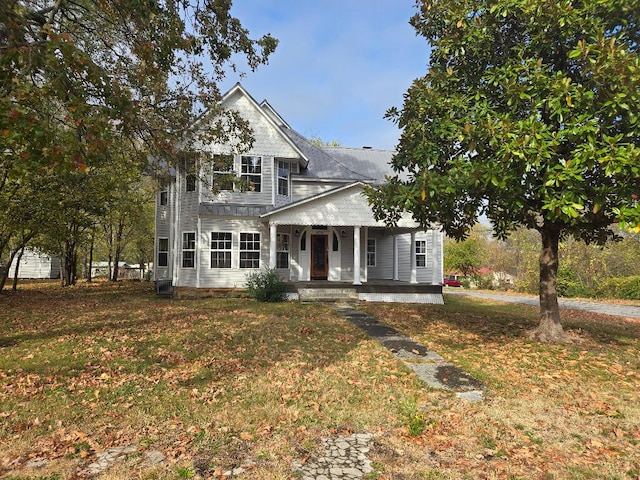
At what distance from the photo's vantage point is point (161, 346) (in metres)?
8.16

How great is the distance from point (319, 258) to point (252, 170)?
5.28 m

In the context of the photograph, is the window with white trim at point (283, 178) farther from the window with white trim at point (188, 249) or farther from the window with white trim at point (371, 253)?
the window with white trim at point (371, 253)

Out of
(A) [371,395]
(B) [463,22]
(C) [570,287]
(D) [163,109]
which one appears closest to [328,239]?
(D) [163,109]

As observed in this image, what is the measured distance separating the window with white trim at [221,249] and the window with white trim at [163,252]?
12.9 feet

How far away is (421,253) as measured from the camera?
21375 millimetres

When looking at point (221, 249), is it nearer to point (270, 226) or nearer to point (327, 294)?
point (270, 226)

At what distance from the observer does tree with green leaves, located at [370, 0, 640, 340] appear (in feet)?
20.6

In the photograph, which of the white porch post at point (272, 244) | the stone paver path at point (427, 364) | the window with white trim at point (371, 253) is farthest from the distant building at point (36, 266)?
the stone paver path at point (427, 364)

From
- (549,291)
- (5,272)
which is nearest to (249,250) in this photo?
(5,272)

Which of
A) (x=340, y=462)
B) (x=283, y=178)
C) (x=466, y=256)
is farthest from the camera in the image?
(x=466, y=256)

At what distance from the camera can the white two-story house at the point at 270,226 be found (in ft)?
54.9

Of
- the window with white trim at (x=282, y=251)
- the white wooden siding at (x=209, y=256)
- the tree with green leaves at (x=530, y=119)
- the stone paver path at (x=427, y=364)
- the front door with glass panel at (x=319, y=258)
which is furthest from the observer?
the front door with glass panel at (x=319, y=258)

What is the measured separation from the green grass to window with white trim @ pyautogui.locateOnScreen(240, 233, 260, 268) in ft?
25.6

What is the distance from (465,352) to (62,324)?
10284 mm
